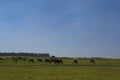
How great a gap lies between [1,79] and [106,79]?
10504mm

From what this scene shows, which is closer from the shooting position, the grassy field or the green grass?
the green grass

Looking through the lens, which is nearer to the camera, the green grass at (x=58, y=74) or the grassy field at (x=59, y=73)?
the green grass at (x=58, y=74)

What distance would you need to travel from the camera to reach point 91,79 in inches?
1193

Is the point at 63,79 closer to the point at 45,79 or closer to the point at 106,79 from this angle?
the point at 45,79

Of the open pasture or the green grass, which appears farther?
the open pasture


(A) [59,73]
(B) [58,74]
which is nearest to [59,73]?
(A) [59,73]

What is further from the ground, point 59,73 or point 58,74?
point 59,73

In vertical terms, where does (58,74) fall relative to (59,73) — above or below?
below

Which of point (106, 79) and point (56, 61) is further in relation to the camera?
point (56, 61)

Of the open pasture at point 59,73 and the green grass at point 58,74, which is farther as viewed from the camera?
the open pasture at point 59,73

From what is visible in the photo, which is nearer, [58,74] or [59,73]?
[58,74]

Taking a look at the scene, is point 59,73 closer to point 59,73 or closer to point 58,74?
point 59,73

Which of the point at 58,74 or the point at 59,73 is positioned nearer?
the point at 58,74

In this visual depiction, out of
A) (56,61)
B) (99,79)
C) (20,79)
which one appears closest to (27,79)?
(20,79)
